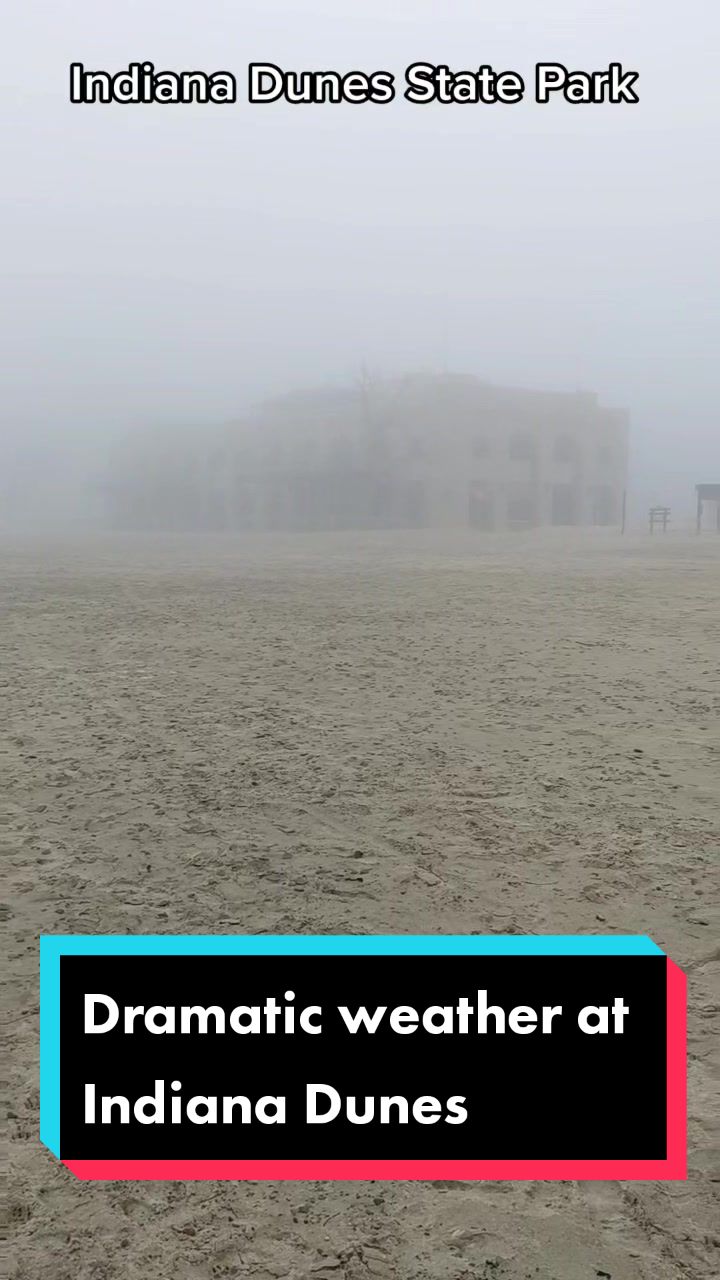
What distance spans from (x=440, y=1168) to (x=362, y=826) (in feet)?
8.41

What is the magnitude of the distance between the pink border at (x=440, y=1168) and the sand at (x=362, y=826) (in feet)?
0.11

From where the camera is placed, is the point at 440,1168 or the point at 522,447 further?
the point at 522,447

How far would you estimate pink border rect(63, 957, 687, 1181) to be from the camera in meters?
2.16

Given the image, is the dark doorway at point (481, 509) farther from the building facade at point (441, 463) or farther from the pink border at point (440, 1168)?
the pink border at point (440, 1168)

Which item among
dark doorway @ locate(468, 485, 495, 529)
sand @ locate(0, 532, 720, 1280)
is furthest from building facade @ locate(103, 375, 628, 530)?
sand @ locate(0, 532, 720, 1280)

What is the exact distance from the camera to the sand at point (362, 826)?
2.09 meters

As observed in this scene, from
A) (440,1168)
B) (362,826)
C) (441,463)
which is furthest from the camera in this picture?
(441,463)

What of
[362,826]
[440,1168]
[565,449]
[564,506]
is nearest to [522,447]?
[565,449]

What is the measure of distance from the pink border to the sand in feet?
0.11

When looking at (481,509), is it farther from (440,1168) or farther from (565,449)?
(440,1168)

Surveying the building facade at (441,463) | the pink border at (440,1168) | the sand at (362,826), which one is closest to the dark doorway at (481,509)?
the building facade at (441,463)

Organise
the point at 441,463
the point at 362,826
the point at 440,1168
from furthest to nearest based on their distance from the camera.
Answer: the point at 441,463 → the point at 362,826 → the point at 440,1168

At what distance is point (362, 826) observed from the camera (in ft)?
15.7

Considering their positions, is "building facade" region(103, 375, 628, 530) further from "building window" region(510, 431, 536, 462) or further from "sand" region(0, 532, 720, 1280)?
"sand" region(0, 532, 720, 1280)
